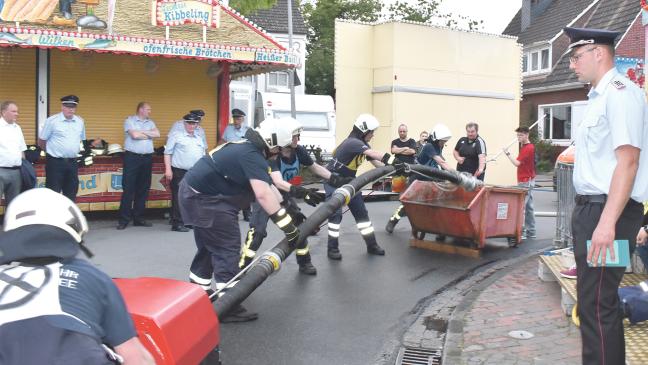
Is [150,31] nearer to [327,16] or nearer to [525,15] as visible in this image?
[525,15]

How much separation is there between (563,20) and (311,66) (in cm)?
1303

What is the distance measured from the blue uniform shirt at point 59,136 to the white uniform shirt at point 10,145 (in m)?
0.85

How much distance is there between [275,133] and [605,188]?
286 cm

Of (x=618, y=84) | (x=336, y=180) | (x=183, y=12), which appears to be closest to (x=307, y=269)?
(x=336, y=180)

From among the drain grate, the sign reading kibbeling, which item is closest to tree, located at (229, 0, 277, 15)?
the sign reading kibbeling

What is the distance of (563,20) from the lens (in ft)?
107

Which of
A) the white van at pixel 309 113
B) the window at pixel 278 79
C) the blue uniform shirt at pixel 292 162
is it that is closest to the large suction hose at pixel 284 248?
the blue uniform shirt at pixel 292 162

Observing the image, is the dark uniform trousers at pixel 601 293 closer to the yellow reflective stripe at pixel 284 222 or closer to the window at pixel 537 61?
the yellow reflective stripe at pixel 284 222

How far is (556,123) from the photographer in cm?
2997

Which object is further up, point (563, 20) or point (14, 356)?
point (563, 20)

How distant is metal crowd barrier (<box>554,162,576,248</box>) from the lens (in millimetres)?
8485

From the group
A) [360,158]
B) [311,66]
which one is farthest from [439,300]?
[311,66]

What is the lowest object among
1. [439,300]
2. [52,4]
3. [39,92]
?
[439,300]

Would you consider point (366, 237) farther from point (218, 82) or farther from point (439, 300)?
point (218, 82)
